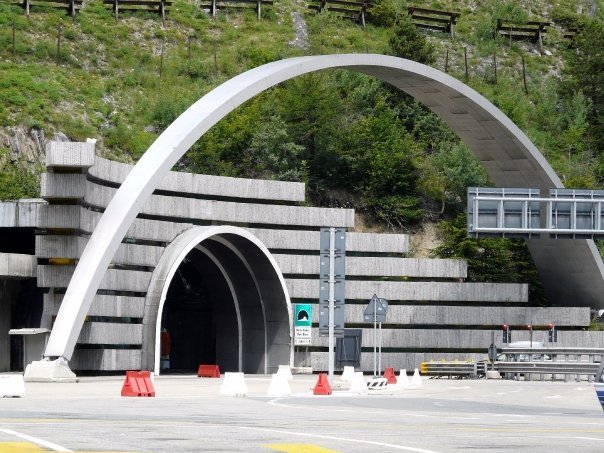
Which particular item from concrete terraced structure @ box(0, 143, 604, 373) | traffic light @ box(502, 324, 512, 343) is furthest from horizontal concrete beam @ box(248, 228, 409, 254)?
traffic light @ box(502, 324, 512, 343)

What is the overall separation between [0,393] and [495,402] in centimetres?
1125

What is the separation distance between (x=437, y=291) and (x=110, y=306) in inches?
669

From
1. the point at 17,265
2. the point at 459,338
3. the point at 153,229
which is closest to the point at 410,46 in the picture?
the point at 459,338

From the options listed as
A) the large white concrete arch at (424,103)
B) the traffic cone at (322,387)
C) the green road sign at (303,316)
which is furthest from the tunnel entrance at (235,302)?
the traffic cone at (322,387)

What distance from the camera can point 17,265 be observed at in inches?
1857

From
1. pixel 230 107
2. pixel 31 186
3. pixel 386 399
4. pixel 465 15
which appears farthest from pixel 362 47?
pixel 386 399

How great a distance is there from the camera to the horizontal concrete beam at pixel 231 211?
50.3 metres

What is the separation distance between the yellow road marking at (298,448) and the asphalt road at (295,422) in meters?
0.01

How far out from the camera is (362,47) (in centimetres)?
9775

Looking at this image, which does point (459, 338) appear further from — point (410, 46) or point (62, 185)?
point (410, 46)

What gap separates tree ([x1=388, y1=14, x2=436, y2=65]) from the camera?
89.2 meters

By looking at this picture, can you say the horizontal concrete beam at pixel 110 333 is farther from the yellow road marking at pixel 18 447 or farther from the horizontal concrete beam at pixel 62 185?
the yellow road marking at pixel 18 447

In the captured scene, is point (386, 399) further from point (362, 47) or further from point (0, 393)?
point (362, 47)

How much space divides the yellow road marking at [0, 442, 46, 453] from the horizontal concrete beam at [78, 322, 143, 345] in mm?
31597
